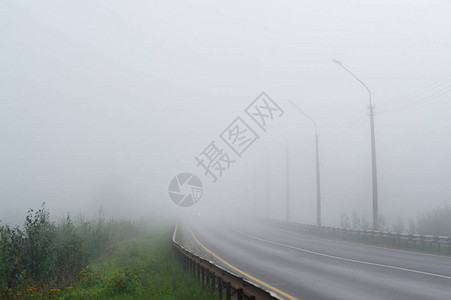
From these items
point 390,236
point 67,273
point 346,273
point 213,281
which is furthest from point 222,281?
point 390,236

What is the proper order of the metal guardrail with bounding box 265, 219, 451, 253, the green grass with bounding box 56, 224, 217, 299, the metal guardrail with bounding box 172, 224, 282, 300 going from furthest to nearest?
the metal guardrail with bounding box 265, 219, 451, 253 < the green grass with bounding box 56, 224, 217, 299 < the metal guardrail with bounding box 172, 224, 282, 300

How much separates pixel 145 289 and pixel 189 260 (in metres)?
2.62

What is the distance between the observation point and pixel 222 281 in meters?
9.39

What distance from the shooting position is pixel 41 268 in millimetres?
13531

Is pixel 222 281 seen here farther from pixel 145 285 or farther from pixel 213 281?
pixel 145 285

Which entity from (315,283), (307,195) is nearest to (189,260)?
(315,283)

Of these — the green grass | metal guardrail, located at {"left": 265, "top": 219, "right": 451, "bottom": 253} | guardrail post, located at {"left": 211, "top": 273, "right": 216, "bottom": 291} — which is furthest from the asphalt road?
the green grass

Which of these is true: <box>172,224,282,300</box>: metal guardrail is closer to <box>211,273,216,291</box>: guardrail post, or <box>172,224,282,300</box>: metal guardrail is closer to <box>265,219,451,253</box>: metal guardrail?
<box>211,273,216,291</box>: guardrail post

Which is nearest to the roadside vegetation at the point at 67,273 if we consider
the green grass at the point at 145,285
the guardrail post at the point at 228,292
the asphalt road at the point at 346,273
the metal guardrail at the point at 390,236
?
the green grass at the point at 145,285

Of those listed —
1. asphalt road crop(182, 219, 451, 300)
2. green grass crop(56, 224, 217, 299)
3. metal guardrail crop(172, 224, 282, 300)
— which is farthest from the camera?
asphalt road crop(182, 219, 451, 300)

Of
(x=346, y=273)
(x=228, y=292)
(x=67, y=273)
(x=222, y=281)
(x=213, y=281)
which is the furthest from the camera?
(x=67, y=273)

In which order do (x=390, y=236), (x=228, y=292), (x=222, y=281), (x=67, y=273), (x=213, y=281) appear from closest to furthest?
(x=228, y=292) < (x=222, y=281) < (x=213, y=281) < (x=67, y=273) < (x=390, y=236)

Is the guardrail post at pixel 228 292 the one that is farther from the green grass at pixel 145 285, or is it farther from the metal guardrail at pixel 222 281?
the green grass at pixel 145 285

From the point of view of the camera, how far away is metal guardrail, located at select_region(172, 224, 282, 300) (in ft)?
24.4
